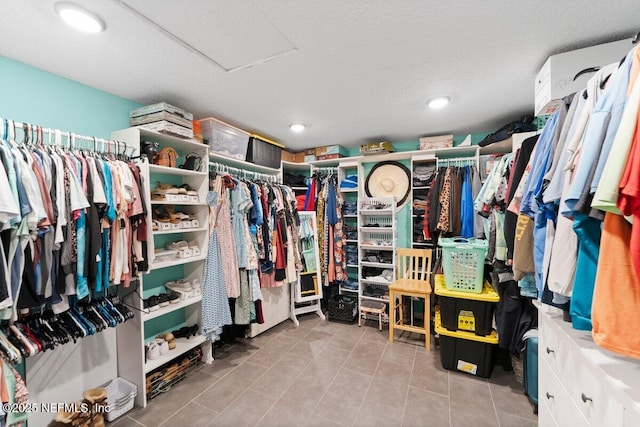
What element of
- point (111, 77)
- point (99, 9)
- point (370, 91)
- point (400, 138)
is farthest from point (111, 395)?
point (400, 138)

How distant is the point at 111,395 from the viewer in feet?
5.98

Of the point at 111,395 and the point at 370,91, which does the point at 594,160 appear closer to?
the point at 370,91

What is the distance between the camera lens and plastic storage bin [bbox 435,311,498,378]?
6.91 ft

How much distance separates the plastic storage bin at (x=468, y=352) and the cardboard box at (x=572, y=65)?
70.0 inches

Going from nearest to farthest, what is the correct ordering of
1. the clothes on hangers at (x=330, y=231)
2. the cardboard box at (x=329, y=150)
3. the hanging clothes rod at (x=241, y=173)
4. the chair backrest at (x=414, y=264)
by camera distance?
the hanging clothes rod at (x=241, y=173), the chair backrest at (x=414, y=264), the clothes on hangers at (x=330, y=231), the cardboard box at (x=329, y=150)

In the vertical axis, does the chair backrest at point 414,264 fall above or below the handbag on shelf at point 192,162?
below

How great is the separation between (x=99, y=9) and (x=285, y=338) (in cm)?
293

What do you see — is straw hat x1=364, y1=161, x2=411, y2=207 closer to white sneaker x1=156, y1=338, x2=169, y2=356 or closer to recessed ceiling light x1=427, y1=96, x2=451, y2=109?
recessed ceiling light x1=427, y1=96, x2=451, y2=109

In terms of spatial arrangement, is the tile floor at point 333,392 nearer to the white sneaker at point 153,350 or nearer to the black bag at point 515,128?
the white sneaker at point 153,350

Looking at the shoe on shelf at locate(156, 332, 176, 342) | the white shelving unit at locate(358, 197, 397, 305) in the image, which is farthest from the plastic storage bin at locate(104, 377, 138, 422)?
the white shelving unit at locate(358, 197, 397, 305)

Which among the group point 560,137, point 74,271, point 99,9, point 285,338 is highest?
point 99,9

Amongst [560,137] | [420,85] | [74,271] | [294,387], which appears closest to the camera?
[560,137]

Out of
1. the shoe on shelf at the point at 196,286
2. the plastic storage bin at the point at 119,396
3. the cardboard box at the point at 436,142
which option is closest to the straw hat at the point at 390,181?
the cardboard box at the point at 436,142

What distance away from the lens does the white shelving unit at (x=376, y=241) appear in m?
3.20
